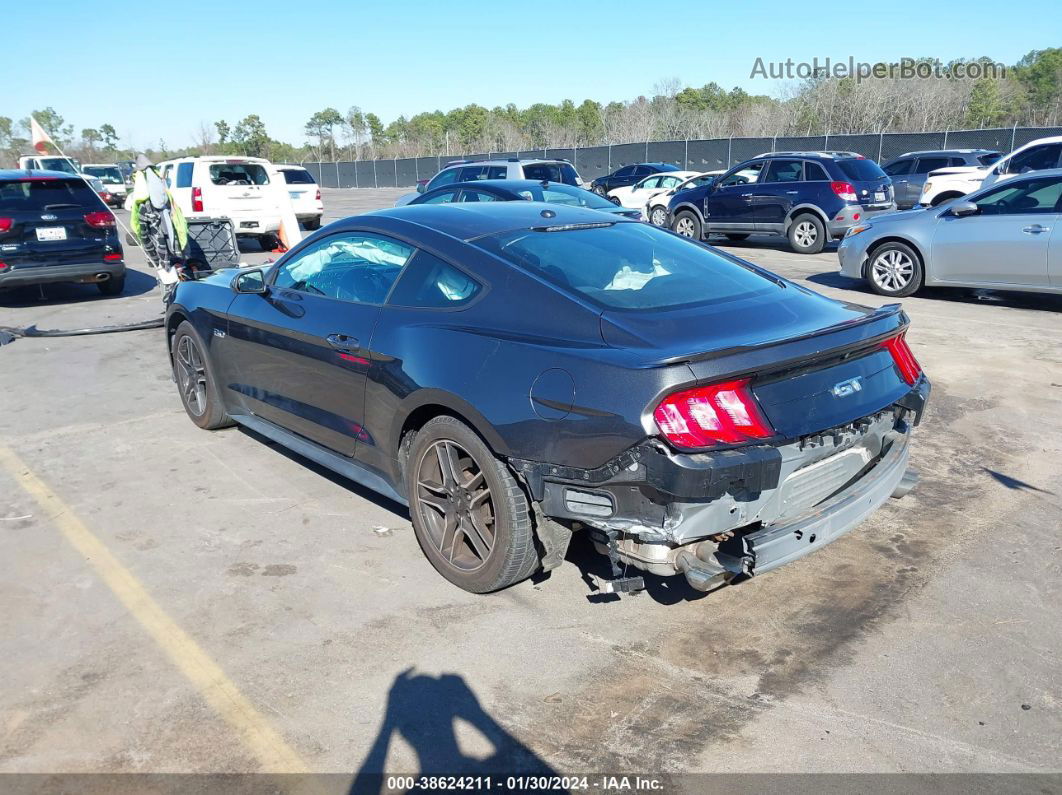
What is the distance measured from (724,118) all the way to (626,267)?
5611cm

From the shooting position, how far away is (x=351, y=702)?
9.98 feet

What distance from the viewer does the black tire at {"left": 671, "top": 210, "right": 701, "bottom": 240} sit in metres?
17.2

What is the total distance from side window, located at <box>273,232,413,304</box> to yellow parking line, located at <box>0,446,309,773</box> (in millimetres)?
1716

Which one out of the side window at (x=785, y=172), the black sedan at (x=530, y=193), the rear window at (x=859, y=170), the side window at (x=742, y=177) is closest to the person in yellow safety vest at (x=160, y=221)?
the black sedan at (x=530, y=193)

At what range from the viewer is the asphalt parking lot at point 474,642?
2801mm

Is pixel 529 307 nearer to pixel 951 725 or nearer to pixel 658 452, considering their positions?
pixel 658 452

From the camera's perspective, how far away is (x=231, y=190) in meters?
15.4

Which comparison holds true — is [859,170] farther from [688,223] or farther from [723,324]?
[723,324]


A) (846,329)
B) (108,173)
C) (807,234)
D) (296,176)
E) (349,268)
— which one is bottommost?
(807,234)

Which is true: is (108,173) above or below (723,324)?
above

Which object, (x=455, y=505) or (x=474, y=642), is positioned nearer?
(x=474, y=642)

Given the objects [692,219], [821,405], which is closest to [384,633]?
[821,405]

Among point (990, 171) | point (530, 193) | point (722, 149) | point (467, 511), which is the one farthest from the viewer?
point (722, 149)

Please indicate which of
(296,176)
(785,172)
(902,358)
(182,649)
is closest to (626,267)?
(902,358)
